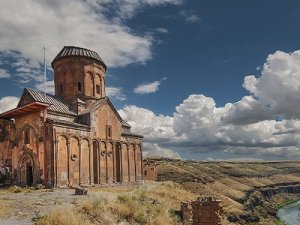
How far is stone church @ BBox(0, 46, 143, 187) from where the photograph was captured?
2169 centimetres

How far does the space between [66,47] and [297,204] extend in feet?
280

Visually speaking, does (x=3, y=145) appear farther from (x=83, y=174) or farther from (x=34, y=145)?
(x=83, y=174)

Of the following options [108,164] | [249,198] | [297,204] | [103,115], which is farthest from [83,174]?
[297,204]

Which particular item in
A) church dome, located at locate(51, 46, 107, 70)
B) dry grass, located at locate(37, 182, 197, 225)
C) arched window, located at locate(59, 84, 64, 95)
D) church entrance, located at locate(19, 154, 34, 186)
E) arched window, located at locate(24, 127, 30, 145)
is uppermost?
church dome, located at locate(51, 46, 107, 70)

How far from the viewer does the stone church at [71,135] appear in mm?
21688

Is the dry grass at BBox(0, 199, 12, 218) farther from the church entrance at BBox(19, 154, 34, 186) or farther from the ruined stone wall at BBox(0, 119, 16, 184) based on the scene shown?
the ruined stone wall at BBox(0, 119, 16, 184)

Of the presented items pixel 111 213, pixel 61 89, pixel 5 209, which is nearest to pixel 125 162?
pixel 61 89

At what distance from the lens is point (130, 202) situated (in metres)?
14.5

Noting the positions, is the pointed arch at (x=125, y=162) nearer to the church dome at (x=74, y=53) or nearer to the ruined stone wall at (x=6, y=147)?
the church dome at (x=74, y=53)

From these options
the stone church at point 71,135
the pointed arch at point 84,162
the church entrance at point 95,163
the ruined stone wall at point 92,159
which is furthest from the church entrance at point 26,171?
the church entrance at point 95,163

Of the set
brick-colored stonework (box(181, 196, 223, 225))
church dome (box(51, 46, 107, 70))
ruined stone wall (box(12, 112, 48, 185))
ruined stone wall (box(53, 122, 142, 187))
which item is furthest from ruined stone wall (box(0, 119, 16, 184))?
brick-colored stonework (box(181, 196, 223, 225))

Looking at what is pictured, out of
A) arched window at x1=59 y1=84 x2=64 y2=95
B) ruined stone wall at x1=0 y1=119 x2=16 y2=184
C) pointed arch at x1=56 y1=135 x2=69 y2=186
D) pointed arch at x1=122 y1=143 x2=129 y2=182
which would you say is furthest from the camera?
arched window at x1=59 y1=84 x2=64 y2=95

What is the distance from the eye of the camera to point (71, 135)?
74.6ft

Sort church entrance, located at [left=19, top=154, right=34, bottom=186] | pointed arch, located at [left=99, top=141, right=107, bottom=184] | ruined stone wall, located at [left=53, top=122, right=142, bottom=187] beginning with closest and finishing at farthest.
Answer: ruined stone wall, located at [left=53, top=122, right=142, bottom=187] → church entrance, located at [left=19, top=154, right=34, bottom=186] → pointed arch, located at [left=99, top=141, right=107, bottom=184]
